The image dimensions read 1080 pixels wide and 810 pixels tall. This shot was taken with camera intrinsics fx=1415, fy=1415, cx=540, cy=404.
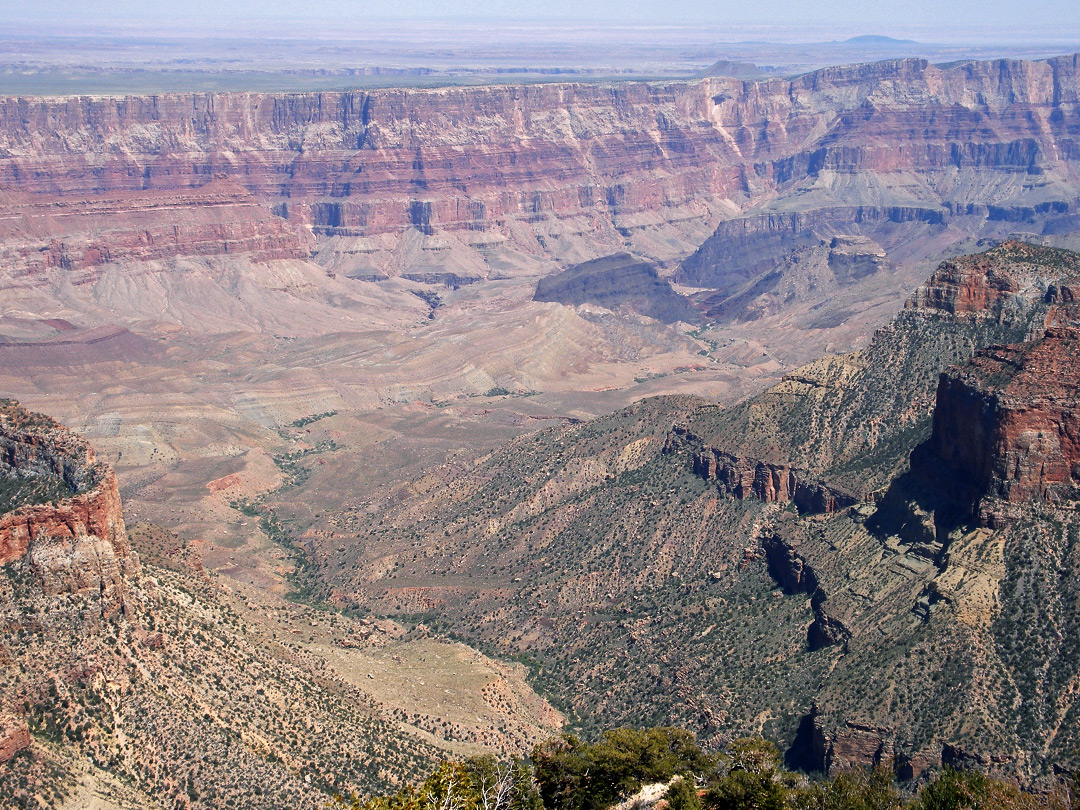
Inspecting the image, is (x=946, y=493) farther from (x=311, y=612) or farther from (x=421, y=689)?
(x=311, y=612)

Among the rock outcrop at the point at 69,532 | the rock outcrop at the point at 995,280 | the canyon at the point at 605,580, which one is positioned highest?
the rock outcrop at the point at 995,280

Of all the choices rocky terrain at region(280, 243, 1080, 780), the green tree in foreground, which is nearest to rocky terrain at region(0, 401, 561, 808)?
the green tree in foreground

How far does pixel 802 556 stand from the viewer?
3113 inches

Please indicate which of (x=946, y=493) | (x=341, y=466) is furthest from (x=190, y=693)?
(x=341, y=466)

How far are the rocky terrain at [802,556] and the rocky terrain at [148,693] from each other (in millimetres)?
13614

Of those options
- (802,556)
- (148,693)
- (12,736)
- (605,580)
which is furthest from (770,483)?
(12,736)

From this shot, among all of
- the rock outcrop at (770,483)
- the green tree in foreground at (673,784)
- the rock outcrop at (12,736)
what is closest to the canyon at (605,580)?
the rock outcrop at (12,736)

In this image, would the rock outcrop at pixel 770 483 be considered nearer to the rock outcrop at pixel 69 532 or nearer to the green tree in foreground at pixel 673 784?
the green tree in foreground at pixel 673 784

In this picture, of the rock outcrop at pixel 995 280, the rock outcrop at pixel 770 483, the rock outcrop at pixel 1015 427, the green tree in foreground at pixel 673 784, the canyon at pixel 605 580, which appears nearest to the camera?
the green tree in foreground at pixel 673 784

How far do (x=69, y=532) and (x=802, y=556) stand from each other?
1581 inches

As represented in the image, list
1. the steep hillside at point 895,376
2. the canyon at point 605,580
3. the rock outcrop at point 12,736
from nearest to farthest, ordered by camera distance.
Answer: the rock outcrop at point 12,736 → the canyon at point 605,580 → the steep hillside at point 895,376

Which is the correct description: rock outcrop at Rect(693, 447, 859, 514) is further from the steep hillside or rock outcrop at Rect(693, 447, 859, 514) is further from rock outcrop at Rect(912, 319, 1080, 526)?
rock outcrop at Rect(912, 319, 1080, 526)

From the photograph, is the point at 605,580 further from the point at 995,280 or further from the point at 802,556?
the point at 995,280

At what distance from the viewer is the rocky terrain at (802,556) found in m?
62.8
